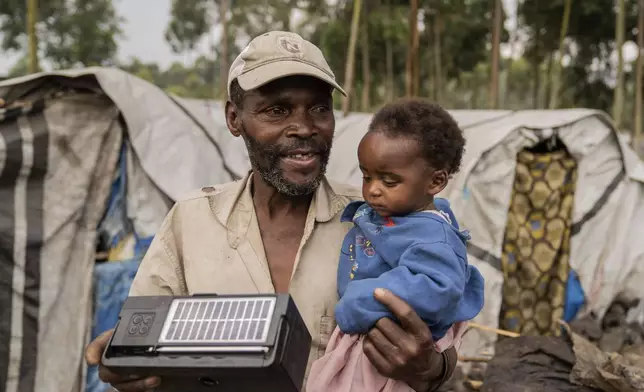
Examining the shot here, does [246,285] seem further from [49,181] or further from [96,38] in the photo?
[96,38]

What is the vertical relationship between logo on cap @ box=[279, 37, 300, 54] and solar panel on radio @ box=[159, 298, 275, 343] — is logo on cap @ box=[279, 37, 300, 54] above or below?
above

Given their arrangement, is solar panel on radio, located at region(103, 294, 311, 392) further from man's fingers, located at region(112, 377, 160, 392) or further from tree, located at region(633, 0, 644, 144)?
tree, located at region(633, 0, 644, 144)

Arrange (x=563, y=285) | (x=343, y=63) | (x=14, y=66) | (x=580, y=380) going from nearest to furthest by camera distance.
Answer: (x=580, y=380) → (x=563, y=285) → (x=343, y=63) → (x=14, y=66)

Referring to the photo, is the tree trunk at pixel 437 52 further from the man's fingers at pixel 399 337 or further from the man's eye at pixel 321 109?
the man's fingers at pixel 399 337

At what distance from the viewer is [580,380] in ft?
9.93

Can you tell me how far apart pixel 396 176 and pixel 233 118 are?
642mm

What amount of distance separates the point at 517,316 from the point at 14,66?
49162 millimetres

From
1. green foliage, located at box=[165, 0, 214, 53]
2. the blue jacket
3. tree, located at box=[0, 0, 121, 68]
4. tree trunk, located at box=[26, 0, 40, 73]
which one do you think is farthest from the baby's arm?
green foliage, located at box=[165, 0, 214, 53]

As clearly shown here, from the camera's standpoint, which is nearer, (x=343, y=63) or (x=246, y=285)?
(x=246, y=285)

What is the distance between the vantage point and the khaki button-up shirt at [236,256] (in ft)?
5.42

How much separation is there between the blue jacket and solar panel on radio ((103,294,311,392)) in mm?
219

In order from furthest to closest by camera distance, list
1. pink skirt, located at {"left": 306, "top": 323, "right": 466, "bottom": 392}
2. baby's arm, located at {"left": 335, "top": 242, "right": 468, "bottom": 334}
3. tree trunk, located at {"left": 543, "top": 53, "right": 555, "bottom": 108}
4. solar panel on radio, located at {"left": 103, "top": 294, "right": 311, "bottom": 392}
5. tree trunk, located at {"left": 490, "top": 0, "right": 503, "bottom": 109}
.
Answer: tree trunk, located at {"left": 543, "top": 53, "right": 555, "bottom": 108}
tree trunk, located at {"left": 490, "top": 0, "right": 503, "bottom": 109}
pink skirt, located at {"left": 306, "top": 323, "right": 466, "bottom": 392}
baby's arm, located at {"left": 335, "top": 242, "right": 468, "bottom": 334}
solar panel on radio, located at {"left": 103, "top": 294, "right": 311, "bottom": 392}

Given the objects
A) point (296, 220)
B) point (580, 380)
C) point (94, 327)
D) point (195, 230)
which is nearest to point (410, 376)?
point (296, 220)

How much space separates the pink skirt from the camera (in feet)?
4.98
